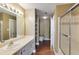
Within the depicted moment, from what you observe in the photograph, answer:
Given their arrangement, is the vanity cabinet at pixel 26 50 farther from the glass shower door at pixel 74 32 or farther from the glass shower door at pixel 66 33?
the glass shower door at pixel 74 32

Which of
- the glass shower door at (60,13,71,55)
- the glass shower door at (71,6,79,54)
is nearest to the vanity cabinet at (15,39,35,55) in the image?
the glass shower door at (60,13,71,55)

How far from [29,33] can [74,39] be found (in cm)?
190

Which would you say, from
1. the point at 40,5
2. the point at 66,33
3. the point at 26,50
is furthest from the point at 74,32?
the point at 26,50

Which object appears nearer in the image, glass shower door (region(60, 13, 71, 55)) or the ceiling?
the ceiling

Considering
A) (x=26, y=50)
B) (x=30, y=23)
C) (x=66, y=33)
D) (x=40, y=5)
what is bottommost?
(x=26, y=50)

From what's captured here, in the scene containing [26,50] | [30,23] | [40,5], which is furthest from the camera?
[30,23]

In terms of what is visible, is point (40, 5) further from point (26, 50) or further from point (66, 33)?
point (26, 50)

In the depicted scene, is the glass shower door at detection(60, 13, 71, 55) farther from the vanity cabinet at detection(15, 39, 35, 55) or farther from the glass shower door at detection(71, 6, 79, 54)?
the vanity cabinet at detection(15, 39, 35, 55)

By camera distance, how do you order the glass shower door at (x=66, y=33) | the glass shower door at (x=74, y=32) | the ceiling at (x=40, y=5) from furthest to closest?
the glass shower door at (x=66, y=33) → the glass shower door at (x=74, y=32) → the ceiling at (x=40, y=5)

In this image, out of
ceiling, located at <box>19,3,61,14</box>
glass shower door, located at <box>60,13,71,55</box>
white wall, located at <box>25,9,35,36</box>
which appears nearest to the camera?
ceiling, located at <box>19,3,61,14</box>

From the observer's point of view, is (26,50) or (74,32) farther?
(26,50)

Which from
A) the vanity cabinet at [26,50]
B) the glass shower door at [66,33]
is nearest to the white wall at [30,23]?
the vanity cabinet at [26,50]
